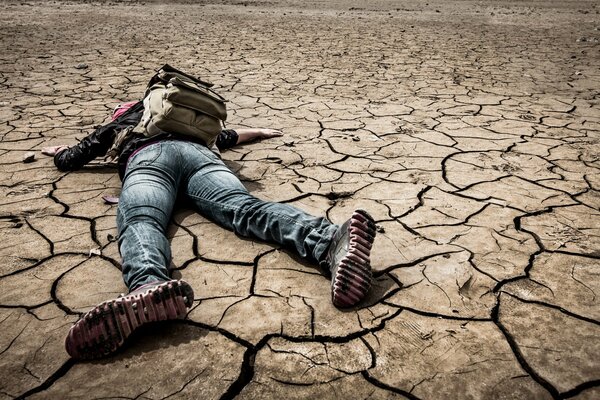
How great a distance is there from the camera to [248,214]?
1.60 metres

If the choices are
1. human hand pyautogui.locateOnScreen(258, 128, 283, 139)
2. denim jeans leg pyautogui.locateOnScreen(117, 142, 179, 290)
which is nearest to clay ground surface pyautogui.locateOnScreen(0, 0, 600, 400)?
human hand pyautogui.locateOnScreen(258, 128, 283, 139)

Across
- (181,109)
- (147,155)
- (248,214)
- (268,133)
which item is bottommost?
(268,133)

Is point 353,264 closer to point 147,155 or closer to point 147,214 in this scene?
point 147,214

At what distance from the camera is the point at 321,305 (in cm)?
134

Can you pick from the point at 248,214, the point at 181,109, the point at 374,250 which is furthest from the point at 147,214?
the point at 374,250

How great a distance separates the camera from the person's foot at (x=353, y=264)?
128 centimetres

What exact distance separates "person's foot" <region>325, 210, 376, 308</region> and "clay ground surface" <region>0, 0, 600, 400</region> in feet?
0.20

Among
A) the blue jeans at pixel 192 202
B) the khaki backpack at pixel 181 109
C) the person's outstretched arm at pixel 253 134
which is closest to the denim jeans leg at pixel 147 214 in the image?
the blue jeans at pixel 192 202

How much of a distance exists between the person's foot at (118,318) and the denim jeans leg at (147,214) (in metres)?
0.10

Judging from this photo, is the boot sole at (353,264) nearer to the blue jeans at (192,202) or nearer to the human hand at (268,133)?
the blue jeans at (192,202)

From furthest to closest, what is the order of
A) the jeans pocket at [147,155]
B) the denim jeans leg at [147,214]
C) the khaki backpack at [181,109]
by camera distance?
the khaki backpack at [181,109], the jeans pocket at [147,155], the denim jeans leg at [147,214]

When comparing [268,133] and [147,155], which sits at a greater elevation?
[147,155]

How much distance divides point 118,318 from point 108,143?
45.6 inches

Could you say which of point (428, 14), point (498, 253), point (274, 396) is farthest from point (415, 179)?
point (428, 14)
